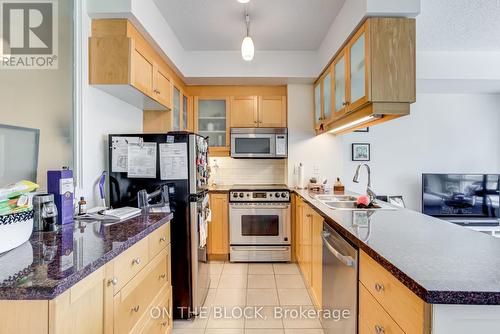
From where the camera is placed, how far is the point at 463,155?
153 inches

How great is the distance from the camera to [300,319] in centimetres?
213

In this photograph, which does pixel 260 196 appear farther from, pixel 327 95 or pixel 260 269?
pixel 327 95

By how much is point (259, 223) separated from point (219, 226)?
20.5 inches

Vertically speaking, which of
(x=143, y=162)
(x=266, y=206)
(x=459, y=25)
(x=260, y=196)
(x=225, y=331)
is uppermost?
(x=459, y=25)

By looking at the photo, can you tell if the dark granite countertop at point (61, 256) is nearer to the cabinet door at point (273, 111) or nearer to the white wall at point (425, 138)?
the cabinet door at point (273, 111)

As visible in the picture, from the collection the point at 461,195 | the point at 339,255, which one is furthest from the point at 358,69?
the point at 461,195

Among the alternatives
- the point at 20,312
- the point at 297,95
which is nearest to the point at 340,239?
the point at 20,312

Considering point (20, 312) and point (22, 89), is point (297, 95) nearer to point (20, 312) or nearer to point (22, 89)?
point (22, 89)

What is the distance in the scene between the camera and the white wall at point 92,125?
186cm

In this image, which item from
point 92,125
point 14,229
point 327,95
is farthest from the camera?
point 327,95

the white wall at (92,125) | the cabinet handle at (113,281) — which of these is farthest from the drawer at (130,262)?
the white wall at (92,125)

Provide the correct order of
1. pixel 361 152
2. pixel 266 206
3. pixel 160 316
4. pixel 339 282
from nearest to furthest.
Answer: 1. pixel 339 282
2. pixel 160 316
3. pixel 266 206
4. pixel 361 152

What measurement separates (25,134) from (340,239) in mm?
1919

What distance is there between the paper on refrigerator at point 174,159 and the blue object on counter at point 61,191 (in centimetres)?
71
